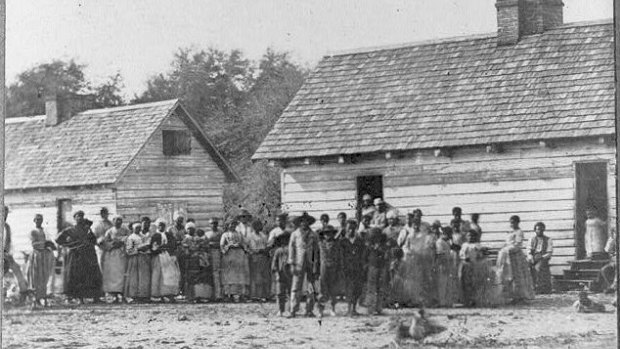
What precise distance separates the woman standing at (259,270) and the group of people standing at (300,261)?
1 cm

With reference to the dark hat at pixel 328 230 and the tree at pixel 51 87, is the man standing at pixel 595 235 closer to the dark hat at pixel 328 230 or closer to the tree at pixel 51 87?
the dark hat at pixel 328 230

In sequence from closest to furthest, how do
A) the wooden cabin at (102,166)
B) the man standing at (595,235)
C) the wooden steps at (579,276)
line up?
the man standing at (595,235)
the wooden steps at (579,276)
the wooden cabin at (102,166)

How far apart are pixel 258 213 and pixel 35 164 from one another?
238 cm

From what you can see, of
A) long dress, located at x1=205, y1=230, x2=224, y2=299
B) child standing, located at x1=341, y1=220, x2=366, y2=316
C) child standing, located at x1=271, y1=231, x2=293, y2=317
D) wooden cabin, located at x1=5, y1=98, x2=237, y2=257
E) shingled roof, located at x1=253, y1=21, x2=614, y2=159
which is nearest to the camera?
shingled roof, located at x1=253, y1=21, x2=614, y2=159

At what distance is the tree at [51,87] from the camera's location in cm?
859

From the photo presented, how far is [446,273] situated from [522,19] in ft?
7.53

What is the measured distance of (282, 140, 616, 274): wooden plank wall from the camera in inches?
292

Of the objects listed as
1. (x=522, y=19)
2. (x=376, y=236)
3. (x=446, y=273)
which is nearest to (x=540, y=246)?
(x=446, y=273)

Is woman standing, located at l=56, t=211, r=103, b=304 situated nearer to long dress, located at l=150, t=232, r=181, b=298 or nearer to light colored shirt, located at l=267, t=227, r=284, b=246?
long dress, located at l=150, t=232, r=181, b=298

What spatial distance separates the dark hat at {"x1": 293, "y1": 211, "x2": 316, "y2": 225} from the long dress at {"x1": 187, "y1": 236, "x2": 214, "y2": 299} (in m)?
1.22

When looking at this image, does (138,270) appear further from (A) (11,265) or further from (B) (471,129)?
(B) (471,129)

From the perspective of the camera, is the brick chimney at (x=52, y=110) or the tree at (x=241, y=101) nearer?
the tree at (x=241, y=101)

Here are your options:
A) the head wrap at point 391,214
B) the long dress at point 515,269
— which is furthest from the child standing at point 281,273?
the long dress at point 515,269

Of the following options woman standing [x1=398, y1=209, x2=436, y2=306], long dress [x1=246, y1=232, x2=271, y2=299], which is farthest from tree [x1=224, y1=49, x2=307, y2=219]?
woman standing [x1=398, y1=209, x2=436, y2=306]
